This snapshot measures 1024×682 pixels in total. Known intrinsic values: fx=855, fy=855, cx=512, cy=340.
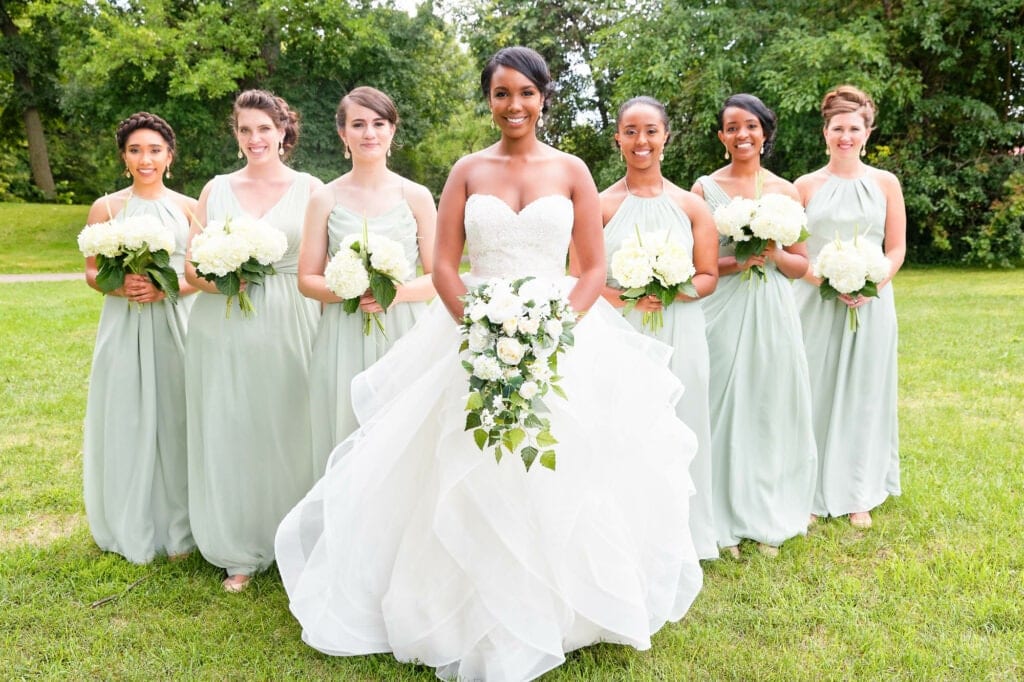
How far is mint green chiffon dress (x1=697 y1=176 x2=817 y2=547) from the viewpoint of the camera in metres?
5.37

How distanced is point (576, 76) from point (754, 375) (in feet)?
84.6

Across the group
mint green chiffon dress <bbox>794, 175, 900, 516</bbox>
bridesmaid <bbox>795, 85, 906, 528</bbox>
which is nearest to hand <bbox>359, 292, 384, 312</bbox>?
bridesmaid <bbox>795, 85, 906, 528</bbox>

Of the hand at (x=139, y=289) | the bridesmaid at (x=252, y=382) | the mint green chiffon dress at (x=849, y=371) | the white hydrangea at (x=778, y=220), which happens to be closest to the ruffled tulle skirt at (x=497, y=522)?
the bridesmaid at (x=252, y=382)

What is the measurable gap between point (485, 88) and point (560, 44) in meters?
26.2

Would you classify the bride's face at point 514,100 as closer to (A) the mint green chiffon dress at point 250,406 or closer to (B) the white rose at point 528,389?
(B) the white rose at point 528,389

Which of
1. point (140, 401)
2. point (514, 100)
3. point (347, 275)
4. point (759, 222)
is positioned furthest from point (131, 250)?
point (759, 222)

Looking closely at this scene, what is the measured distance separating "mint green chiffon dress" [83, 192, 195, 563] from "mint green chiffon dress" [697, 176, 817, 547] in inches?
133

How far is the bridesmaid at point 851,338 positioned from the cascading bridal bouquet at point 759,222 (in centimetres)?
65

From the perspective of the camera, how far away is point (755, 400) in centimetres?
543

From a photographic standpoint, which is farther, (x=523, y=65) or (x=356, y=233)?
(x=356, y=233)

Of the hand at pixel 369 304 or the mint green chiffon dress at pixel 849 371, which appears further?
the mint green chiffon dress at pixel 849 371

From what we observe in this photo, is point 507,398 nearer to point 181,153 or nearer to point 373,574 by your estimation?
point 373,574

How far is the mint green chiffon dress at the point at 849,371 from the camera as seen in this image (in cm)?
569

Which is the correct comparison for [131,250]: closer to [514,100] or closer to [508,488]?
[514,100]
